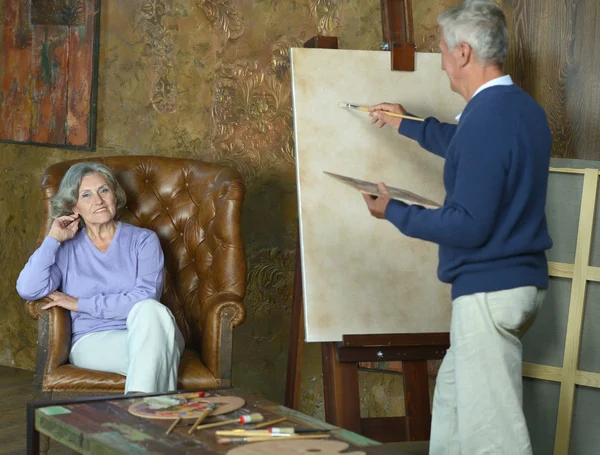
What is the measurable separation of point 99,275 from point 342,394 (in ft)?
3.52

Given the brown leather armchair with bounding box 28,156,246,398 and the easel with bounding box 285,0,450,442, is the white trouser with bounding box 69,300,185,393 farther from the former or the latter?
the easel with bounding box 285,0,450,442

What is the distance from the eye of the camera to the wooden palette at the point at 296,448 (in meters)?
1.84

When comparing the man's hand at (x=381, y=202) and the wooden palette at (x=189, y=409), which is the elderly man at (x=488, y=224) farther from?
→ the wooden palette at (x=189, y=409)

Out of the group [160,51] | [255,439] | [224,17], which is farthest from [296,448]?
[160,51]

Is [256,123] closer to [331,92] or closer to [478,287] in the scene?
[331,92]

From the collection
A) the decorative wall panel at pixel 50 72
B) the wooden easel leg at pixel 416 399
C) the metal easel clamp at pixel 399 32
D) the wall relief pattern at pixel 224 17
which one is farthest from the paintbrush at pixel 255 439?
the decorative wall panel at pixel 50 72

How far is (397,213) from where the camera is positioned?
221 centimetres

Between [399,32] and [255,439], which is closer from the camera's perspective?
[255,439]

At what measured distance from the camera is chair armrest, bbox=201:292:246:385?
3.02 m

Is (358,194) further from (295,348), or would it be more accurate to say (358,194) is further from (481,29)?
(481,29)

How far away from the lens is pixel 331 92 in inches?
113

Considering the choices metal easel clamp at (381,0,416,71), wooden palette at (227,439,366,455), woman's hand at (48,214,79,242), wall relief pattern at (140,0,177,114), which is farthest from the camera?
wall relief pattern at (140,0,177,114)

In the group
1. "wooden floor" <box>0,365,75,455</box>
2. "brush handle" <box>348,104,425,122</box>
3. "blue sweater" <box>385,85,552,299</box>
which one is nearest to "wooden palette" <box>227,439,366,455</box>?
"blue sweater" <box>385,85,552,299</box>

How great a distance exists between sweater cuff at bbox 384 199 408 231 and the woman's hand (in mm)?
1415
